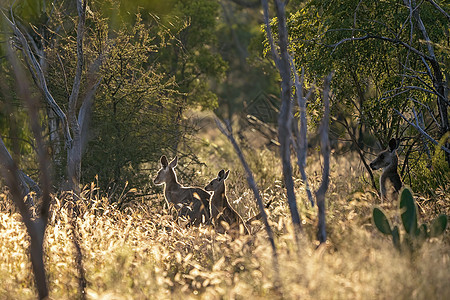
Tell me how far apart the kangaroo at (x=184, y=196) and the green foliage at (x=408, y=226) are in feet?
12.3

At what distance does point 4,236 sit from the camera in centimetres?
710

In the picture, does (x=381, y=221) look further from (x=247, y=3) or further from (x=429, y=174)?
(x=247, y=3)

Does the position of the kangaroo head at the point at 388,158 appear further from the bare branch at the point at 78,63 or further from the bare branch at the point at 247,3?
the bare branch at the point at 247,3

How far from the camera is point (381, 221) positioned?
6.25 meters

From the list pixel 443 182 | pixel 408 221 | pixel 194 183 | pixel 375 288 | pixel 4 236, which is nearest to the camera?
pixel 375 288

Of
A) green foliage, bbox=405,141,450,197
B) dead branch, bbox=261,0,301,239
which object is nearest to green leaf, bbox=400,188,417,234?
dead branch, bbox=261,0,301,239

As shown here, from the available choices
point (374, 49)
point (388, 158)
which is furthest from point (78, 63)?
point (388, 158)

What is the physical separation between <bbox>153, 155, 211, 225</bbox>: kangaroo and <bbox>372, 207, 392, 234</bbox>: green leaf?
373 cm

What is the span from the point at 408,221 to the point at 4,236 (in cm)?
442

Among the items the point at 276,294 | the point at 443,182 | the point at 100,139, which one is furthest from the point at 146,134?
the point at 276,294

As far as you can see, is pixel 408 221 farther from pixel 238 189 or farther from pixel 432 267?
pixel 238 189

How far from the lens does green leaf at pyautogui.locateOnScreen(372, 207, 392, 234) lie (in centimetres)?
623

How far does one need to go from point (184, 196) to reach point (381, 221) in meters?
4.88

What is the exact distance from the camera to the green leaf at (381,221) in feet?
20.4
